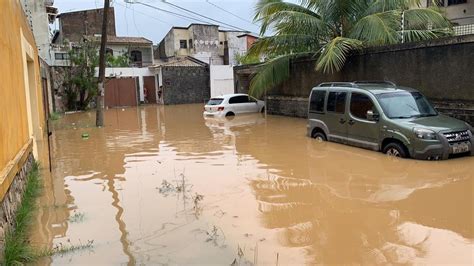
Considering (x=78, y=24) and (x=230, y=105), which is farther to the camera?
(x=78, y=24)

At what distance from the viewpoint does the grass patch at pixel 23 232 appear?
4.59 meters

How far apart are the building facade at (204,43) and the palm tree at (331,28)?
32.6 m

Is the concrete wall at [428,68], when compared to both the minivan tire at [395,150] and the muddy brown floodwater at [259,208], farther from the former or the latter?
the muddy brown floodwater at [259,208]

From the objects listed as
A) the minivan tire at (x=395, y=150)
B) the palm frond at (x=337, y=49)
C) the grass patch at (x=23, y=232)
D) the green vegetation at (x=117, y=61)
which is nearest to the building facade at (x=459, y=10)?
the palm frond at (x=337, y=49)

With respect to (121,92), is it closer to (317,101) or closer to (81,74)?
(81,74)

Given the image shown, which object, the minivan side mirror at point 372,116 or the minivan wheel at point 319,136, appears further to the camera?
the minivan wheel at point 319,136

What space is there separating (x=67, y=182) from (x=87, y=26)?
42.9 m

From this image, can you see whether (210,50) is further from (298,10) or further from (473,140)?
(473,140)

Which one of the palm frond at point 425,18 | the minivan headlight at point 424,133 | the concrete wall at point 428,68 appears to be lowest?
the minivan headlight at point 424,133

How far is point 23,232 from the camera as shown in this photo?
5.64 metres

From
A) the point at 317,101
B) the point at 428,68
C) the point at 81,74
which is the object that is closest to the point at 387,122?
the point at 317,101

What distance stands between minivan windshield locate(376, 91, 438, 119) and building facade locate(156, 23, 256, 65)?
41646mm

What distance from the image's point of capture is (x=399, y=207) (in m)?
6.31

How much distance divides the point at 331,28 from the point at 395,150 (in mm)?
9082
